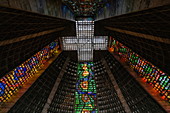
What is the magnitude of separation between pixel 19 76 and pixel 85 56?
18305mm

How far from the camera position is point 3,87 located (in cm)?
1312

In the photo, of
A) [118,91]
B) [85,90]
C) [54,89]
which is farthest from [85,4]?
[85,90]

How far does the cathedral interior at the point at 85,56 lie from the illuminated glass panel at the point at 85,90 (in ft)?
0.51

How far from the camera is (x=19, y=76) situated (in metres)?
15.8

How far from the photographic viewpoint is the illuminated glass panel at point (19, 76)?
13320mm

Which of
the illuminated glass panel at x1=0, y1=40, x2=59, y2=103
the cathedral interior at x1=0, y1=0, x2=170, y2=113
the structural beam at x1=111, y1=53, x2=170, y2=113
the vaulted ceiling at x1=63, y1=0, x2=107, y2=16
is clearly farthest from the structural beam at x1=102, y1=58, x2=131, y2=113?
the illuminated glass panel at x1=0, y1=40, x2=59, y2=103

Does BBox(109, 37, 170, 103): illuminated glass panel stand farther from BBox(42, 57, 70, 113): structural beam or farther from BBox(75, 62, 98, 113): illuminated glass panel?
BBox(42, 57, 70, 113): structural beam

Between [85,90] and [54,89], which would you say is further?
[85,90]

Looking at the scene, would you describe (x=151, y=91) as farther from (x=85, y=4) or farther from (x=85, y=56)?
(x=85, y=56)

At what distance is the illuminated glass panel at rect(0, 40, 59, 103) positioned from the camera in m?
13.3

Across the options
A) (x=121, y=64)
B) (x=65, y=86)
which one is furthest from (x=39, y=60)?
(x=121, y=64)

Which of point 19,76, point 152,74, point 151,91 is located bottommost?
point 151,91

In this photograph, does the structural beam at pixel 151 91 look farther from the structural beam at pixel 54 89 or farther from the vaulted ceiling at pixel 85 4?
the structural beam at pixel 54 89

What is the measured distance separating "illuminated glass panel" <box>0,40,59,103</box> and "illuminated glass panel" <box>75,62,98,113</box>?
31.0ft
